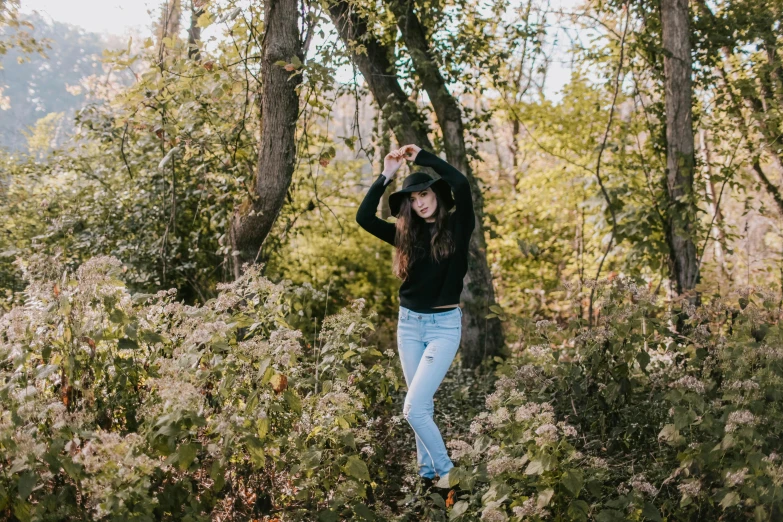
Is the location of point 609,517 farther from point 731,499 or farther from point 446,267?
point 446,267

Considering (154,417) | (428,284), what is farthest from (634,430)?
(154,417)

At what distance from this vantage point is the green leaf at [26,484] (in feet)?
7.70

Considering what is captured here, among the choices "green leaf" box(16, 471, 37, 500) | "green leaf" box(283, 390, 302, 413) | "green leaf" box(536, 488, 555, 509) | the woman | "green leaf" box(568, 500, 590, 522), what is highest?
the woman

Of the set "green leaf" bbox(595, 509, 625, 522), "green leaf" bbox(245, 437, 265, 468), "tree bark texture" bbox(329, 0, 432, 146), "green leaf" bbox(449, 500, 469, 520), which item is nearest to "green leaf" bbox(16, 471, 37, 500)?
"green leaf" bbox(245, 437, 265, 468)

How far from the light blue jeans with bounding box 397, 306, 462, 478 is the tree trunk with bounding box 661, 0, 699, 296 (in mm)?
3777

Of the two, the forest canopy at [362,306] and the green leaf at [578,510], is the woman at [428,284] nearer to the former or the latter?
the forest canopy at [362,306]

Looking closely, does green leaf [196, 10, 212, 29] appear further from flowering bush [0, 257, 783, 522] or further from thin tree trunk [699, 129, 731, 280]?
thin tree trunk [699, 129, 731, 280]

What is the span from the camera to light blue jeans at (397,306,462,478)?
A: 3357mm

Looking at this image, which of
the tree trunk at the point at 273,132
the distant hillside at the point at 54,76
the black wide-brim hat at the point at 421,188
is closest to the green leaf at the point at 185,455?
the black wide-brim hat at the point at 421,188

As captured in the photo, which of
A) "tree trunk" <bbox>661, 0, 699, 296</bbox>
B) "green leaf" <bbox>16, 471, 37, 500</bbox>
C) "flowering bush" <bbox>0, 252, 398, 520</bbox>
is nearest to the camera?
"green leaf" <bbox>16, 471, 37, 500</bbox>

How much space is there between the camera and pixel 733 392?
3.14 meters

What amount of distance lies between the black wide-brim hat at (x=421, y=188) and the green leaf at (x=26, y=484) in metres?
2.21

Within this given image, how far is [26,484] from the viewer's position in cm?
237

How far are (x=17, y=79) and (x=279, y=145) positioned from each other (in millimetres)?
35039
